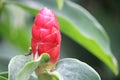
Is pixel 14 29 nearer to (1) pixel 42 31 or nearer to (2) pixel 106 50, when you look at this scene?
(2) pixel 106 50

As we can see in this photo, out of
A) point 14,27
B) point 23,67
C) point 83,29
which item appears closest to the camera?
point 23,67

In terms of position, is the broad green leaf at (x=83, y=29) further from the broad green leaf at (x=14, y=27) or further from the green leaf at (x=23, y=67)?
the green leaf at (x=23, y=67)

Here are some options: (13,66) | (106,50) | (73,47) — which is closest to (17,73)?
(13,66)

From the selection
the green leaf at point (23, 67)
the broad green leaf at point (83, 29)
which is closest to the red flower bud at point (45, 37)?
the green leaf at point (23, 67)

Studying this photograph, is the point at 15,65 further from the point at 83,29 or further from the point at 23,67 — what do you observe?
the point at 83,29

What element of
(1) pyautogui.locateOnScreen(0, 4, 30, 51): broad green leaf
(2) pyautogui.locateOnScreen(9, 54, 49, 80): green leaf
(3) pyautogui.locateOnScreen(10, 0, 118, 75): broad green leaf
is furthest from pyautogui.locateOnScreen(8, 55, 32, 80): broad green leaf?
(1) pyautogui.locateOnScreen(0, 4, 30, 51): broad green leaf

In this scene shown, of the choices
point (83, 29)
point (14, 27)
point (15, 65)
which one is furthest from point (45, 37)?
point (14, 27)
